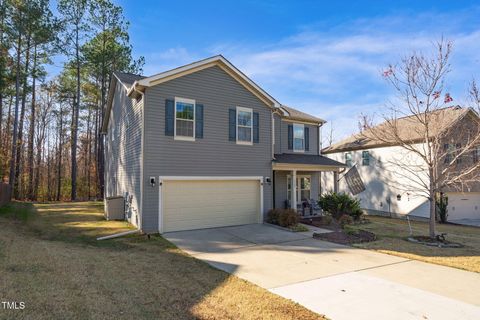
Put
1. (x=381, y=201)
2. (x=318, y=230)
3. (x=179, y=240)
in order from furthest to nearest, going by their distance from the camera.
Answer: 1. (x=381, y=201)
2. (x=318, y=230)
3. (x=179, y=240)

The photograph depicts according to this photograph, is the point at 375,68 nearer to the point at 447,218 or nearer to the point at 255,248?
the point at 255,248

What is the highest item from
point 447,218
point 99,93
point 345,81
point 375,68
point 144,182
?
point 99,93

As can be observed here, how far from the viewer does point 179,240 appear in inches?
383

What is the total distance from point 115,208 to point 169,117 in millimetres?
5223

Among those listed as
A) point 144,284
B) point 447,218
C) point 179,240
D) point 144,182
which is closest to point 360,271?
point 144,284

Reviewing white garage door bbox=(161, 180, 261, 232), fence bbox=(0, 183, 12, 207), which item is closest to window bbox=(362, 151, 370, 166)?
white garage door bbox=(161, 180, 261, 232)

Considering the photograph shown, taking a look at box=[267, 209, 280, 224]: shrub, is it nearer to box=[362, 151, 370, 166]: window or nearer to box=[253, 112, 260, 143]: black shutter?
box=[253, 112, 260, 143]: black shutter

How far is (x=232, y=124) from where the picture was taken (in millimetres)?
12570

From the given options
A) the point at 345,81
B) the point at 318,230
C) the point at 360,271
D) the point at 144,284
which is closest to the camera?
the point at 144,284

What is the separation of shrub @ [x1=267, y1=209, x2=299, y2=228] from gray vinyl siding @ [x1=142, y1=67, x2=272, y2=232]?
2.18 feet

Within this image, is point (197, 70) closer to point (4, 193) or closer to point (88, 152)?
point (4, 193)

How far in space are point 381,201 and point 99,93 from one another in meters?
25.9

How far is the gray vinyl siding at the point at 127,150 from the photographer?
11.3 metres

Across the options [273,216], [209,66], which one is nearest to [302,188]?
[273,216]
